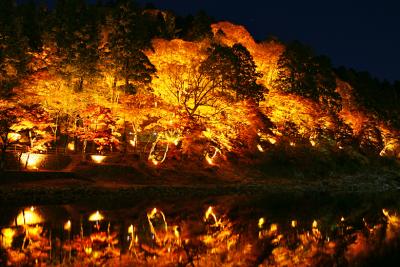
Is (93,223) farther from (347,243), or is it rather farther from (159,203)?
(347,243)

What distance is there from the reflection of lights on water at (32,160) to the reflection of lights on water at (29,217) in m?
9.99

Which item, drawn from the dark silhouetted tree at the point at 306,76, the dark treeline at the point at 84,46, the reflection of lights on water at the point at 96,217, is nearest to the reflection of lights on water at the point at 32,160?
the dark treeline at the point at 84,46

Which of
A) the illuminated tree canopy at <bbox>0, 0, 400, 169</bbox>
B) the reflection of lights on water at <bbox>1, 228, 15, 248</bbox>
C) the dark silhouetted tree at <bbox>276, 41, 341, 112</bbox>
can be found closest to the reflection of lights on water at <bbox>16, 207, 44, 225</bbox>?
the reflection of lights on water at <bbox>1, 228, 15, 248</bbox>

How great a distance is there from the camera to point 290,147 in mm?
47469

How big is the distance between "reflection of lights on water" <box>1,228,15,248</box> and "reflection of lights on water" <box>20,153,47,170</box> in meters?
14.6

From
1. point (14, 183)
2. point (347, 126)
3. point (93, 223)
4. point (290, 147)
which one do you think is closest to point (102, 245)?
point (93, 223)

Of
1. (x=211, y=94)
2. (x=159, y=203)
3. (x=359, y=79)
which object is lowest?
(x=159, y=203)

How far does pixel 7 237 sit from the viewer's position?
14.6 meters

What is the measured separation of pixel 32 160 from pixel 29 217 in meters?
12.4

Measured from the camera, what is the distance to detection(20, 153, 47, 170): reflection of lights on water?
29594mm

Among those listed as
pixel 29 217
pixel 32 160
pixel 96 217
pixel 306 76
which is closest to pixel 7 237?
pixel 29 217

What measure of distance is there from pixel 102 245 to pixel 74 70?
24.3m

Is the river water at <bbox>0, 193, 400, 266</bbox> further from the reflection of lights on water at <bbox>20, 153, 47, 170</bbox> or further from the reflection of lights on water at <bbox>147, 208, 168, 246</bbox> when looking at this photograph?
the reflection of lights on water at <bbox>20, 153, 47, 170</bbox>

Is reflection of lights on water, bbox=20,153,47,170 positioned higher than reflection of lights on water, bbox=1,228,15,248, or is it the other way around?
reflection of lights on water, bbox=20,153,47,170
